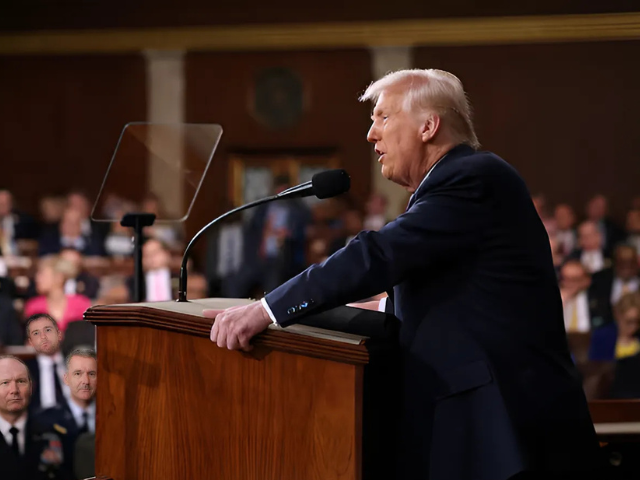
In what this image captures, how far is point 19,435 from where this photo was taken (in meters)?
2.81

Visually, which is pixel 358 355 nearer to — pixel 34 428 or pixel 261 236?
pixel 34 428

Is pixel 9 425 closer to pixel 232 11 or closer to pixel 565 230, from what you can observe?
pixel 565 230

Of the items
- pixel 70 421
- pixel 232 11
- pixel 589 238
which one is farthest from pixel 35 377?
pixel 232 11

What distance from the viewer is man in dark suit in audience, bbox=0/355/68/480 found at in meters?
2.58

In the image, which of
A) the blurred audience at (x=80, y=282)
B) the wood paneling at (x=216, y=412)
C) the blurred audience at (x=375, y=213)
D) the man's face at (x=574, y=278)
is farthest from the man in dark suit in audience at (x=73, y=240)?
the wood paneling at (x=216, y=412)

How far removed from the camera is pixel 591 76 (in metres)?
10.3

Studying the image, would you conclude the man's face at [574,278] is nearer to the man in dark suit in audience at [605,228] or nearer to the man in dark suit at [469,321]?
the man in dark suit in audience at [605,228]

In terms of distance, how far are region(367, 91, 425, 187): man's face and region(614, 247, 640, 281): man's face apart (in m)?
5.25

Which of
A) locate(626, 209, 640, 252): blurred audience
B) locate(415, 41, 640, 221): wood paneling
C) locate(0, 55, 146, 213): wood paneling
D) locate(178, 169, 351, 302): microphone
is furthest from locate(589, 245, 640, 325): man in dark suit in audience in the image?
locate(0, 55, 146, 213): wood paneling

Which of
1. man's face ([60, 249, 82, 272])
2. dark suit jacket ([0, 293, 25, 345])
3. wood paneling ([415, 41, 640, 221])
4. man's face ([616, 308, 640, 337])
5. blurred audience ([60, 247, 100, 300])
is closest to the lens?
dark suit jacket ([0, 293, 25, 345])

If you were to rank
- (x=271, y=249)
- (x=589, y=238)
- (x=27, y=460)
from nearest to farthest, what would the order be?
(x=27, y=460)
(x=271, y=249)
(x=589, y=238)

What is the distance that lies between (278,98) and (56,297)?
5.80m

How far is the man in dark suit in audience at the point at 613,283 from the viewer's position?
629cm

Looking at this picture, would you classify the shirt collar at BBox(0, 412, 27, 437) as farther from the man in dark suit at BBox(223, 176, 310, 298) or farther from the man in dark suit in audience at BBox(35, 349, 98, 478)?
the man in dark suit at BBox(223, 176, 310, 298)
